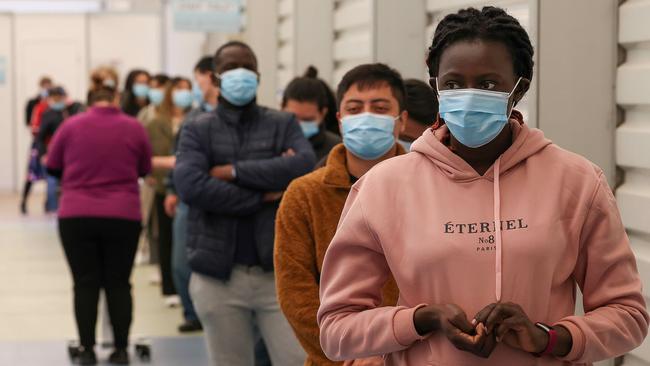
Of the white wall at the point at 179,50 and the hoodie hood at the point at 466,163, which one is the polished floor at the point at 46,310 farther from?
the hoodie hood at the point at 466,163

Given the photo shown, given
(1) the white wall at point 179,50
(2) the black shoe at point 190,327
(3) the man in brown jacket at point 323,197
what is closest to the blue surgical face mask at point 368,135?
(3) the man in brown jacket at point 323,197

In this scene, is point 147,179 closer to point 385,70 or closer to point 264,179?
point 264,179

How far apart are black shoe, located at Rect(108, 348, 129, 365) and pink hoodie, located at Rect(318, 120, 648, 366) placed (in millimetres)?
5557

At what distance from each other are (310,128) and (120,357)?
2747 millimetres

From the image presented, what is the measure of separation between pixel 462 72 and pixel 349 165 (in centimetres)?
138

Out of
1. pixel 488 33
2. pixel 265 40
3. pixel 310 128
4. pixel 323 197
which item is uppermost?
pixel 265 40

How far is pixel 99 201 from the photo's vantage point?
7527mm

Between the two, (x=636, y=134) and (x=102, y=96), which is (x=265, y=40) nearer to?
(x=102, y=96)

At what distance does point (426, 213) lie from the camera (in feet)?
8.17

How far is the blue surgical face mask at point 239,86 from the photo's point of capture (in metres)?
5.34

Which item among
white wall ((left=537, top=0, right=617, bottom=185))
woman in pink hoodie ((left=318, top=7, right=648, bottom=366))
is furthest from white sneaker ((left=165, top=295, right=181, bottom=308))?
woman in pink hoodie ((left=318, top=7, right=648, bottom=366))

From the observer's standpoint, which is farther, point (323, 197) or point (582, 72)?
point (582, 72)

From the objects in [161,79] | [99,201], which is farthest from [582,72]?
[161,79]

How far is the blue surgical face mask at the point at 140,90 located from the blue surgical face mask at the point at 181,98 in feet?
5.57
